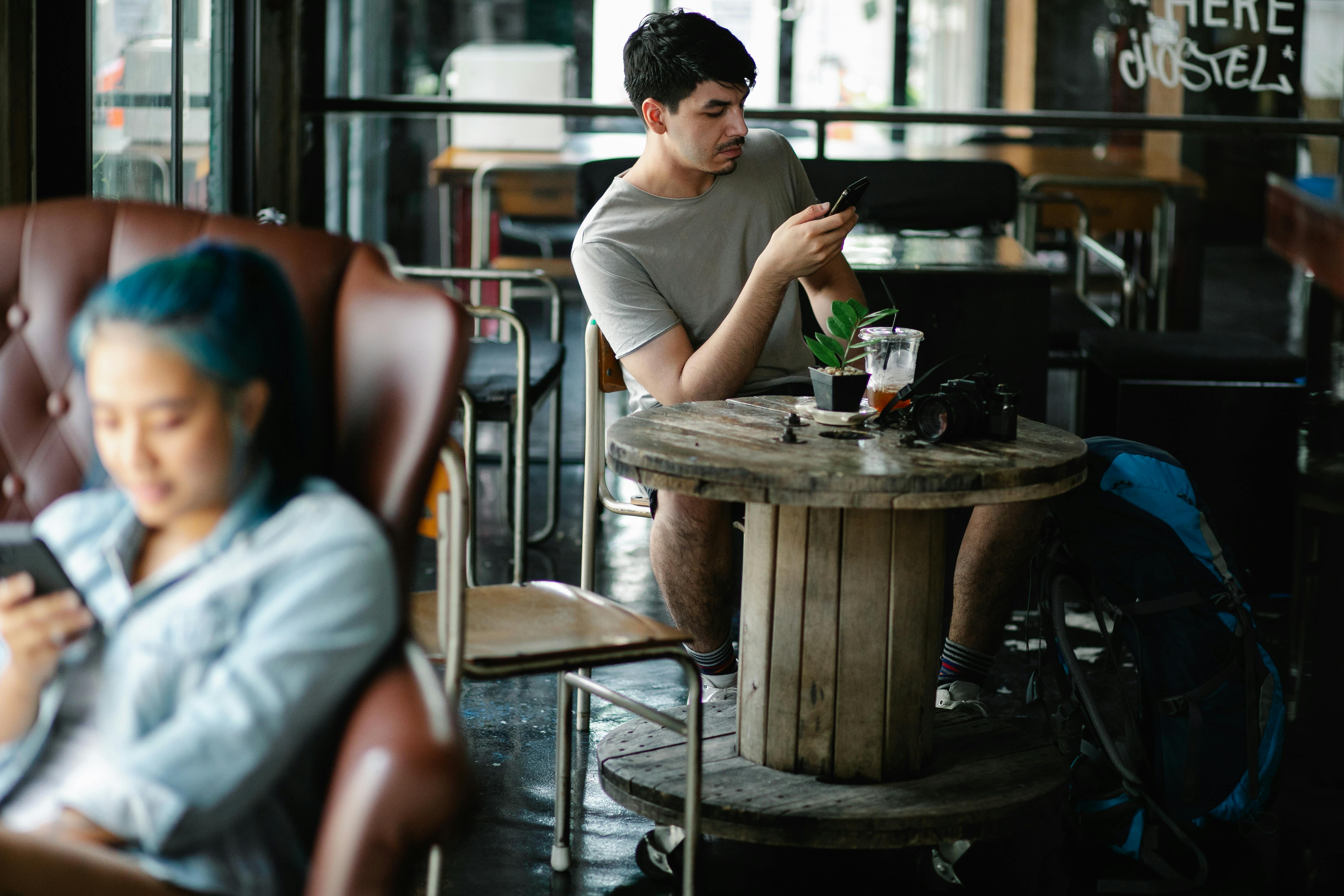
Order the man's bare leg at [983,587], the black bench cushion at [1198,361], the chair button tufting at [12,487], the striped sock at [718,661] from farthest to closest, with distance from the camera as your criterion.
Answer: the black bench cushion at [1198,361]
the striped sock at [718,661]
the man's bare leg at [983,587]
the chair button tufting at [12,487]

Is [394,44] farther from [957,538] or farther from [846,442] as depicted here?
[846,442]

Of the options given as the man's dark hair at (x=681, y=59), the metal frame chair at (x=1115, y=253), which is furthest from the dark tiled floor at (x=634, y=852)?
the metal frame chair at (x=1115, y=253)

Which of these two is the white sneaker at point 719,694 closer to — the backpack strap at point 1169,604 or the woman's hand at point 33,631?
the backpack strap at point 1169,604

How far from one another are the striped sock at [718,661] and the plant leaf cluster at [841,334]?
1.81 feet

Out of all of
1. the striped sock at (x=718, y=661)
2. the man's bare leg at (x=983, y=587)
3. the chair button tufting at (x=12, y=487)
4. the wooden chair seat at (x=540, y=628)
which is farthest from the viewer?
the striped sock at (x=718, y=661)

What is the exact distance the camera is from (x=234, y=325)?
118 centimetres

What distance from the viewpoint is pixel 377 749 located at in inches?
44.7

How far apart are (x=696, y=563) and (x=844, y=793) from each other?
501mm

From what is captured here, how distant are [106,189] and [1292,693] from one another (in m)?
2.46

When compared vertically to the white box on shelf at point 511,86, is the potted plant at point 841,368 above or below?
below

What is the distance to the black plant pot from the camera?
79.3 inches

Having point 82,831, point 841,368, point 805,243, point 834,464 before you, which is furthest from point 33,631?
point 805,243

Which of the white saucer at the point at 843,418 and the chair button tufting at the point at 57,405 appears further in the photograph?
the white saucer at the point at 843,418

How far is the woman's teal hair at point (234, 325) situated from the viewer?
3.81ft
